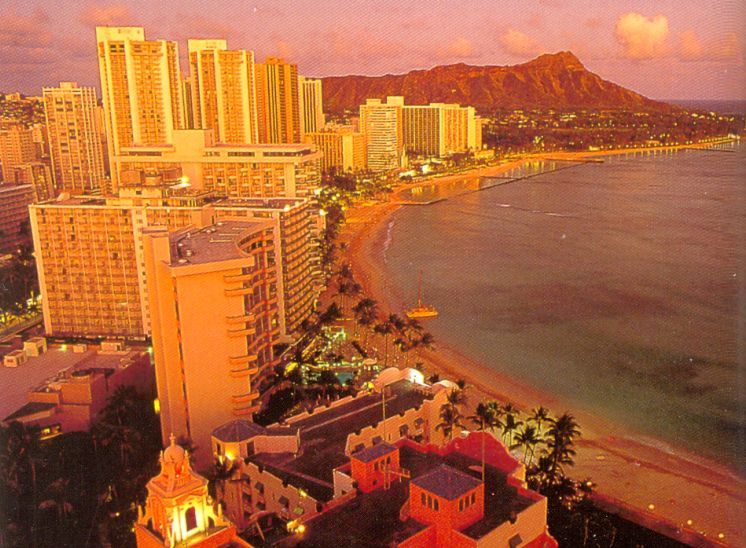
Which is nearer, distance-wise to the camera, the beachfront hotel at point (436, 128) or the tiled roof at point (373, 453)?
the tiled roof at point (373, 453)

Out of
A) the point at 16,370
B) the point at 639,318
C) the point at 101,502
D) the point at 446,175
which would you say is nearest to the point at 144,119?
the point at 16,370

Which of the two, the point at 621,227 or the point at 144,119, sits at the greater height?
the point at 144,119

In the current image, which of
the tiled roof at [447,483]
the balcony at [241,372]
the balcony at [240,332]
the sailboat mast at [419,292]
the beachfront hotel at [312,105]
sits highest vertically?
the beachfront hotel at [312,105]

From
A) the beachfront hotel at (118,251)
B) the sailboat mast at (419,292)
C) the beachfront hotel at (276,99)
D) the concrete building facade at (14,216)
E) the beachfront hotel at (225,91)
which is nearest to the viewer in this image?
the beachfront hotel at (118,251)

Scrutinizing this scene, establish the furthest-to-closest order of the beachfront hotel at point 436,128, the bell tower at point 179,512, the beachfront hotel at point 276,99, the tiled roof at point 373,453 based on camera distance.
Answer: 1. the beachfront hotel at point 436,128
2. the beachfront hotel at point 276,99
3. the tiled roof at point 373,453
4. the bell tower at point 179,512

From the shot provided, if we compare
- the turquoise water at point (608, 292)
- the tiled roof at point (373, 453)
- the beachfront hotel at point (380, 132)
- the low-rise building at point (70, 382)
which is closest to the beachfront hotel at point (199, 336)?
the low-rise building at point (70, 382)

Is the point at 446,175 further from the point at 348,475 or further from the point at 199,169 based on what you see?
the point at 348,475

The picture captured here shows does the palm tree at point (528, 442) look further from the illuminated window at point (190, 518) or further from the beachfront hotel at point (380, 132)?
the beachfront hotel at point (380, 132)

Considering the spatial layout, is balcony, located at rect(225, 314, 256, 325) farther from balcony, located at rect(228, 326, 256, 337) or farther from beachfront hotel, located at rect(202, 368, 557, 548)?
beachfront hotel, located at rect(202, 368, 557, 548)
